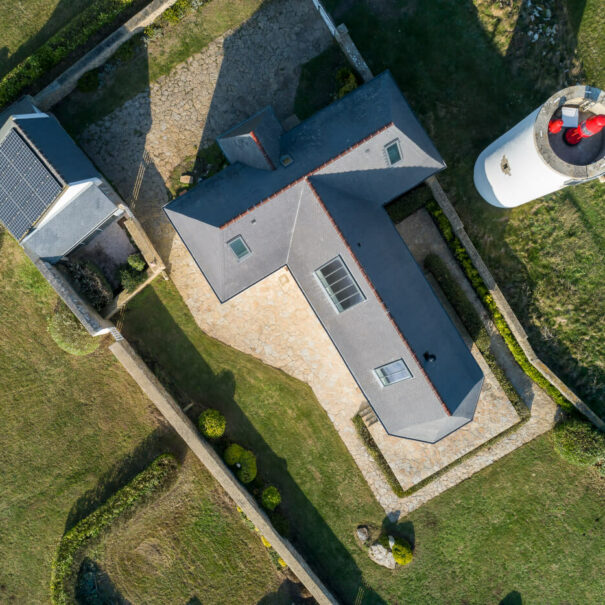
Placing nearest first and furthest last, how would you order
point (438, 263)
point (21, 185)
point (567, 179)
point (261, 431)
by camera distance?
point (567, 179)
point (21, 185)
point (438, 263)
point (261, 431)

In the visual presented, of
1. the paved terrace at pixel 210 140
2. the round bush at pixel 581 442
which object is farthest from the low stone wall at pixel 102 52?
the round bush at pixel 581 442

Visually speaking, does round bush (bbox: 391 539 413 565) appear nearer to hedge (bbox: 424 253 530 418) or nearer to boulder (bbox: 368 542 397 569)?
boulder (bbox: 368 542 397 569)

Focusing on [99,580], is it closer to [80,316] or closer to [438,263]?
[80,316]

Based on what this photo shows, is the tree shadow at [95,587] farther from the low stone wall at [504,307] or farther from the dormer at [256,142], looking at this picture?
the low stone wall at [504,307]

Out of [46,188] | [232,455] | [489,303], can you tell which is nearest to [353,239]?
[489,303]

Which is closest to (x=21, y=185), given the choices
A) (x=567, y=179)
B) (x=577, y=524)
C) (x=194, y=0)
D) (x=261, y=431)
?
(x=194, y=0)

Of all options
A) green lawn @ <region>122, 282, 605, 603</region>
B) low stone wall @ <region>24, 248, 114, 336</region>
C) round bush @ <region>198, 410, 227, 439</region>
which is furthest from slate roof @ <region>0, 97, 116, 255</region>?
round bush @ <region>198, 410, 227, 439</region>
